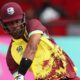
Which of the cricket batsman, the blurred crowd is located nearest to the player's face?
the cricket batsman

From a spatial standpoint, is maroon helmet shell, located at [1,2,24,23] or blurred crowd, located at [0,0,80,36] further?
blurred crowd, located at [0,0,80,36]

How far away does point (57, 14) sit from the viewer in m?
11.8

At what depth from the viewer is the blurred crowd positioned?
10789mm

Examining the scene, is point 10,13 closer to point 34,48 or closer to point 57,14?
point 34,48

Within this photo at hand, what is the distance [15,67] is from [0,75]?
2140 mm

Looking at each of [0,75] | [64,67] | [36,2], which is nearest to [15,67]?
[64,67]

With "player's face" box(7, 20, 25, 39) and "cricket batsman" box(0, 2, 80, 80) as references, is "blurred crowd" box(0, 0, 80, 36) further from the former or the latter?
"player's face" box(7, 20, 25, 39)

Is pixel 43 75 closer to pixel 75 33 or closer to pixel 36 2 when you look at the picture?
pixel 75 33

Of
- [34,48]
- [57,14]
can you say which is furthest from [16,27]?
[57,14]

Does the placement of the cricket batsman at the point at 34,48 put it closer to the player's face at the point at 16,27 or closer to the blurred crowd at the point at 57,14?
the player's face at the point at 16,27

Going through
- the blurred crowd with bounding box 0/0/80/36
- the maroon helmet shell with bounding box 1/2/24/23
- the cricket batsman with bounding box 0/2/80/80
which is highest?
the maroon helmet shell with bounding box 1/2/24/23

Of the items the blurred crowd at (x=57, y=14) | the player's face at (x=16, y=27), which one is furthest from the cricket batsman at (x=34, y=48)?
the blurred crowd at (x=57, y=14)

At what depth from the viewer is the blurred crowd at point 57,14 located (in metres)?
10.8

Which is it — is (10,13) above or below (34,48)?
above
